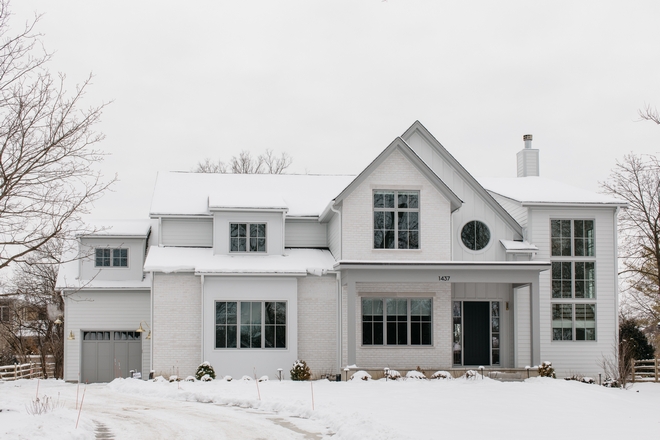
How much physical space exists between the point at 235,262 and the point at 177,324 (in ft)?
8.58

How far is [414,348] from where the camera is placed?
2408 centimetres

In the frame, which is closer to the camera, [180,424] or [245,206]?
[180,424]

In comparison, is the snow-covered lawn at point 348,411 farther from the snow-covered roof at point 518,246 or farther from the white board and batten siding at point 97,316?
the white board and batten siding at point 97,316

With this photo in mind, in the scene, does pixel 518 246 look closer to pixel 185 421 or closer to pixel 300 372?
pixel 300 372

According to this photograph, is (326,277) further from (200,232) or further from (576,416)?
(576,416)

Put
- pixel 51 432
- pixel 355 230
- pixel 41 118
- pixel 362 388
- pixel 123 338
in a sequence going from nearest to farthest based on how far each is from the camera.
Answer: pixel 51 432 → pixel 41 118 → pixel 362 388 → pixel 355 230 → pixel 123 338


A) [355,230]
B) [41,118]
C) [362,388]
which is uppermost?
[41,118]

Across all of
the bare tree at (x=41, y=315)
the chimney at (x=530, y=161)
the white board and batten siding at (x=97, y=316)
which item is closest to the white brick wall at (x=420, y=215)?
the chimney at (x=530, y=161)

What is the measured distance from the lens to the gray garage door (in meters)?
27.3

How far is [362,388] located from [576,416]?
6166 mm

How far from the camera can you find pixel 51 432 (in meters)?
12.4

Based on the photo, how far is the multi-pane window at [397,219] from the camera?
24156 millimetres

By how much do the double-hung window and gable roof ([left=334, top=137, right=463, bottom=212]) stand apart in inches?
161

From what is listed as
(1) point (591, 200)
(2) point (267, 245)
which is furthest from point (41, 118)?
(1) point (591, 200)
